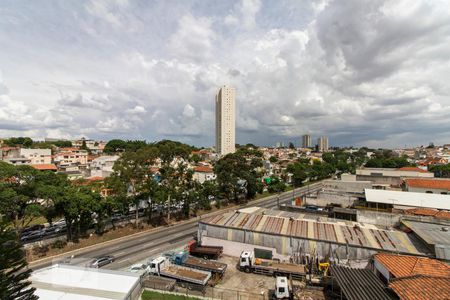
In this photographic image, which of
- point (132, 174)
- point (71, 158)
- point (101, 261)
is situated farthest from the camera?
point (71, 158)

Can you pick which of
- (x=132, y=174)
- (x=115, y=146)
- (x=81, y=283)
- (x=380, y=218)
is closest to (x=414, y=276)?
(x=380, y=218)

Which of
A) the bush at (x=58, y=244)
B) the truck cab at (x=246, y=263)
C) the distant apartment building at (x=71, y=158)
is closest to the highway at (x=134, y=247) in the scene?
the bush at (x=58, y=244)

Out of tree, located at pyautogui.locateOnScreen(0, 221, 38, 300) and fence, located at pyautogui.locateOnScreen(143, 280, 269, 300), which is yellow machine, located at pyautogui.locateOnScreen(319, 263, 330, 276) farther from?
tree, located at pyautogui.locateOnScreen(0, 221, 38, 300)

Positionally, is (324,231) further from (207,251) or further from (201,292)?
(201,292)

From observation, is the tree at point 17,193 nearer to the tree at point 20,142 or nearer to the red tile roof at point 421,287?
the red tile roof at point 421,287

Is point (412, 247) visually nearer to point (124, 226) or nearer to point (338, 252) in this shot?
point (338, 252)

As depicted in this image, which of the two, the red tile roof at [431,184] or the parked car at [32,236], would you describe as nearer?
the parked car at [32,236]
